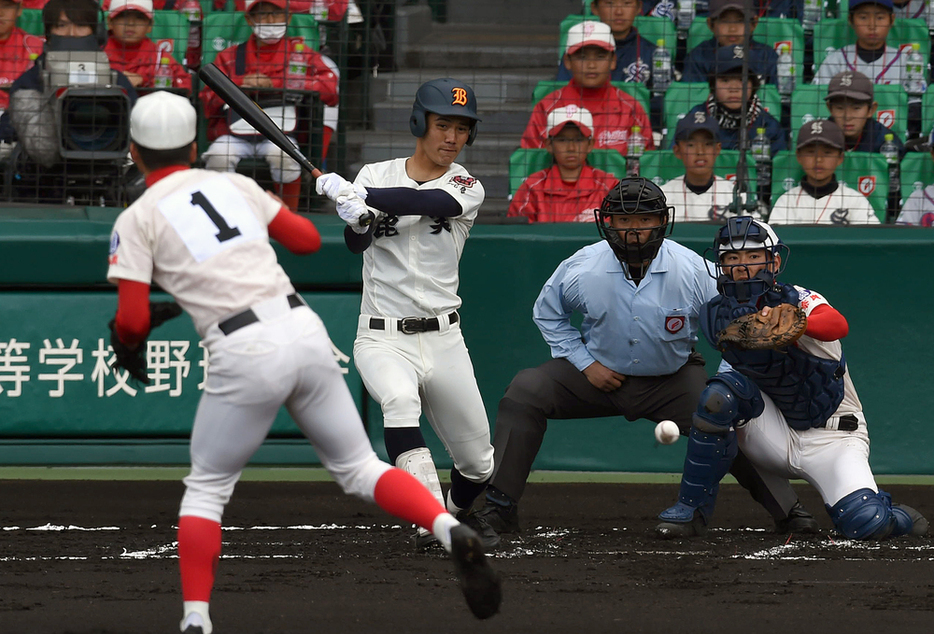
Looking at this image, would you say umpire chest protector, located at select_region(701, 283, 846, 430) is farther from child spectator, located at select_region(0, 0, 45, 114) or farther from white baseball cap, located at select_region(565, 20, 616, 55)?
child spectator, located at select_region(0, 0, 45, 114)

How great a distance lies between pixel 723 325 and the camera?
511cm

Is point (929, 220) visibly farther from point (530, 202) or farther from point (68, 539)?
point (68, 539)

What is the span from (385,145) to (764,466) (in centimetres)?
328

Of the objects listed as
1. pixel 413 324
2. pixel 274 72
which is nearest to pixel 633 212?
pixel 413 324

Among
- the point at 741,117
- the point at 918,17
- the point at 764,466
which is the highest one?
the point at 918,17

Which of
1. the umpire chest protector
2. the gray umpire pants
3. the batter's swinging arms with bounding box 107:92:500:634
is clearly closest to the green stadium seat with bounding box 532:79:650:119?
the gray umpire pants

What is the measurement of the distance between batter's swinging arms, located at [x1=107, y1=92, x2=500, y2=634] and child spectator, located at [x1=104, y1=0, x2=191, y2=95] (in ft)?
12.8

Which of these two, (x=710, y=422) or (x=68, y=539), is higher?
(x=710, y=422)

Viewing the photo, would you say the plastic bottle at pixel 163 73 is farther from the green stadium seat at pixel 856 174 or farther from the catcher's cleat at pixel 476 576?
the catcher's cleat at pixel 476 576

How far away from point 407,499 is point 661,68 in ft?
16.1

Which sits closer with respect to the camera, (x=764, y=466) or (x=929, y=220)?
(x=764, y=466)

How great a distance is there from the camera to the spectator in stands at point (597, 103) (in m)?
7.40

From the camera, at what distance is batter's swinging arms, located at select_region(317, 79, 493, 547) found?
5.00 metres

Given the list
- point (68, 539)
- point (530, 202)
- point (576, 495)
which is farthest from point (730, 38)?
point (68, 539)
